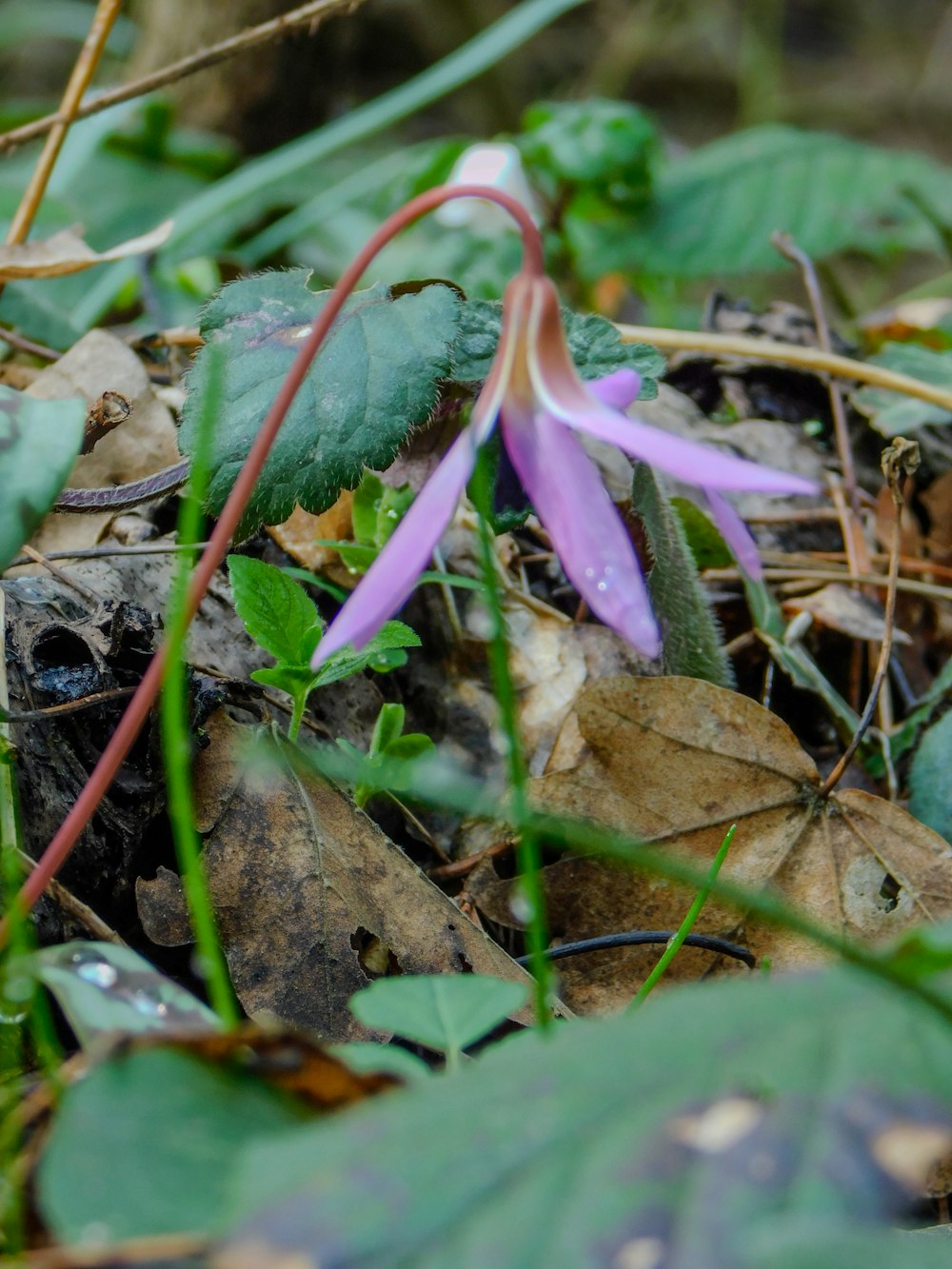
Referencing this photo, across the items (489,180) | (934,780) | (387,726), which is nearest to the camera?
(387,726)

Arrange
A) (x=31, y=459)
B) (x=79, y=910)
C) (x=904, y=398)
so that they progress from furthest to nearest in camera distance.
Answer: (x=904, y=398) < (x=79, y=910) < (x=31, y=459)

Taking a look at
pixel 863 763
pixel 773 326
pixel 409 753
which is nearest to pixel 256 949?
pixel 409 753

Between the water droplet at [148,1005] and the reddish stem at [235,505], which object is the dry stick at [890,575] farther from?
the water droplet at [148,1005]

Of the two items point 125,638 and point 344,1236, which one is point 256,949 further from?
point 344,1236

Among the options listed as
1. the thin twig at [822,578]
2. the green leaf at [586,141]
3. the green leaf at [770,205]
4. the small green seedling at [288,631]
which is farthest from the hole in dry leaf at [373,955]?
the green leaf at [770,205]

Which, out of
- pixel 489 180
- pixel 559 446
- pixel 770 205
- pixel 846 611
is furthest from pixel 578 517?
pixel 770 205

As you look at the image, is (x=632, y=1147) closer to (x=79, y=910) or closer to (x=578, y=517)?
(x=578, y=517)

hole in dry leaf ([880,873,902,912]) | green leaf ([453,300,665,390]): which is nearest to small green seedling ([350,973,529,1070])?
hole in dry leaf ([880,873,902,912])
